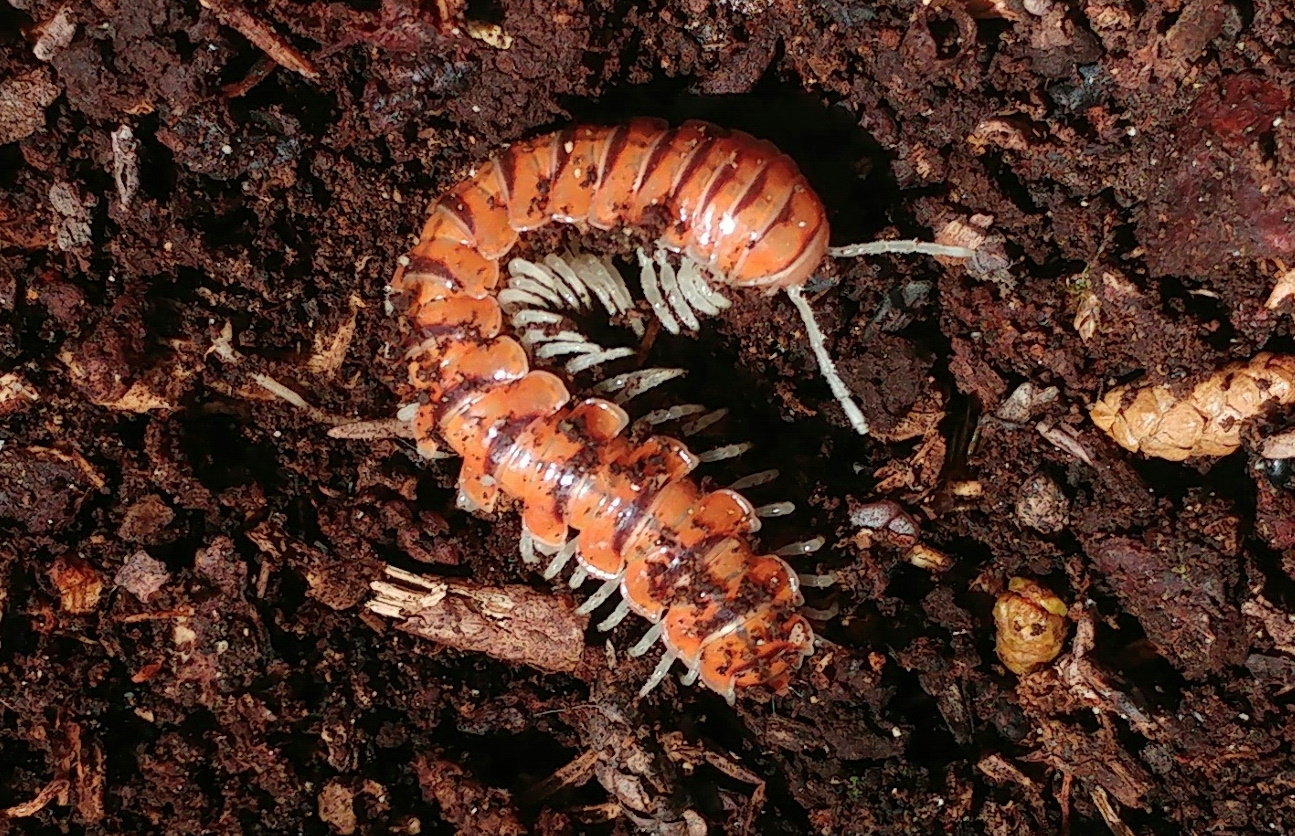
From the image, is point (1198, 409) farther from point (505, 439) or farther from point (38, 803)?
point (38, 803)

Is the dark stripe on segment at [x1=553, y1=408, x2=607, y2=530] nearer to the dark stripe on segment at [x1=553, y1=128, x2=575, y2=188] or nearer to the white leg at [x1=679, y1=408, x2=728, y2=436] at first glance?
the white leg at [x1=679, y1=408, x2=728, y2=436]

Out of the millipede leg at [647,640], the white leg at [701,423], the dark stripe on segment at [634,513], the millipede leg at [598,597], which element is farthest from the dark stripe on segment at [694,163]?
the millipede leg at [647,640]

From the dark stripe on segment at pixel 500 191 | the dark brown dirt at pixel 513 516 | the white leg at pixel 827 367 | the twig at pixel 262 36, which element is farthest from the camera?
the white leg at pixel 827 367

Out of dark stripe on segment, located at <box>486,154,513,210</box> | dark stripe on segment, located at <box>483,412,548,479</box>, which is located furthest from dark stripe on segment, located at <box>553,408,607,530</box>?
dark stripe on segment, located at <box>486,154,513,210</box>

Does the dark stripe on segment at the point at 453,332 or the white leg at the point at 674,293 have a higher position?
the white leg at the point at 674,293

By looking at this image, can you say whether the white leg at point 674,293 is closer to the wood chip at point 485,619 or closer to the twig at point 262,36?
the wood chip at point 485,619

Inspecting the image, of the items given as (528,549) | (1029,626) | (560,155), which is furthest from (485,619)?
(1029,626)

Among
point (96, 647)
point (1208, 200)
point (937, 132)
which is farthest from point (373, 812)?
point (1208, 200)

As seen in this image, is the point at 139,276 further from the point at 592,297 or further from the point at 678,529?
the point at 678,529
